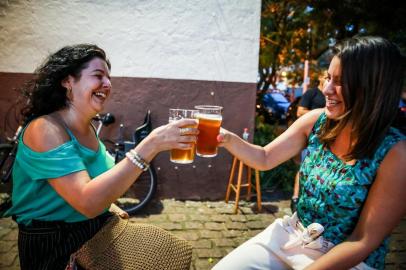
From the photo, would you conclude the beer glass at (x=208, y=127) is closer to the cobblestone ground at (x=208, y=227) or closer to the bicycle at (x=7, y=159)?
the cobblestone ground at (x=208, y=227)

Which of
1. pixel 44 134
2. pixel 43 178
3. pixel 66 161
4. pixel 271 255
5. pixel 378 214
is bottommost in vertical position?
pixel 271 255

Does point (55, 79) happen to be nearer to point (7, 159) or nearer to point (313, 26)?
point (7, 159)

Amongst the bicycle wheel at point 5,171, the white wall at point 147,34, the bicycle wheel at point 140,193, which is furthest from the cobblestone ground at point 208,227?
the white wall at point 147,34

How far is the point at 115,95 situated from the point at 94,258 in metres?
3.66

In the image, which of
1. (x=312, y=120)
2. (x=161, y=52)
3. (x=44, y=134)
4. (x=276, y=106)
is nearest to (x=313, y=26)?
(x=276, y=106)

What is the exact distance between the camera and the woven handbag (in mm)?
1722

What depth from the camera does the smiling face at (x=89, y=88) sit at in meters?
2.13

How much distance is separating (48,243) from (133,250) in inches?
20.7

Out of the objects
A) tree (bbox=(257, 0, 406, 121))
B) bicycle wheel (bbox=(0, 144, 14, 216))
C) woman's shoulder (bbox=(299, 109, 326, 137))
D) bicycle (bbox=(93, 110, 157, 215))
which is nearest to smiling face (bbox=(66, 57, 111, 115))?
A: woman's shoulder (bbox=(299, 109, 326, 137))

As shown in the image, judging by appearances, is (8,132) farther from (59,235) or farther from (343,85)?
(343,85)

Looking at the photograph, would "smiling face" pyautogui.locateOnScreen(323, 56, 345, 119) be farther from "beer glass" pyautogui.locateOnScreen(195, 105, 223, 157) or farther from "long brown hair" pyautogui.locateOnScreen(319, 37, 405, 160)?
"beer glass" pyautogui.locateOnScreen(195, 105, 223, 157)

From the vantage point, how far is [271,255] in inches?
76.8

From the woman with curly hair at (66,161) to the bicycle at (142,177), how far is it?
2.52 m

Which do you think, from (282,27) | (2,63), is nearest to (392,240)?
(2,63)
